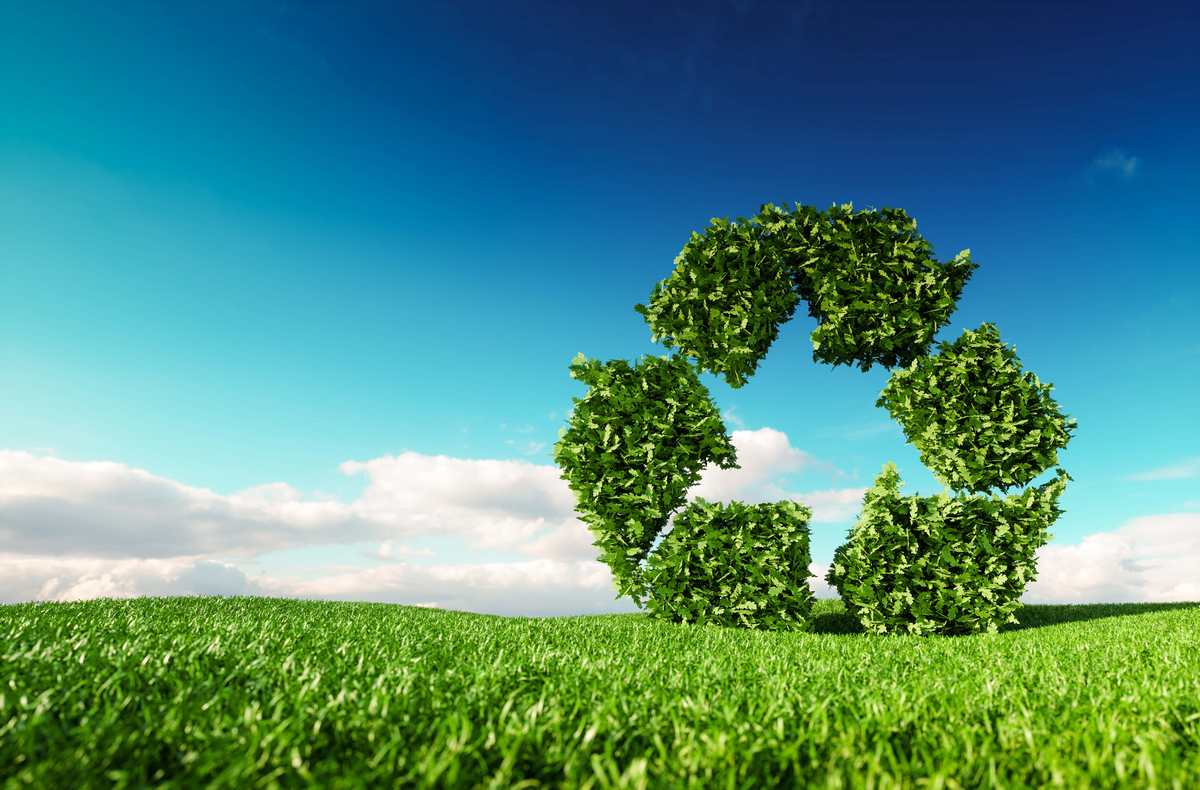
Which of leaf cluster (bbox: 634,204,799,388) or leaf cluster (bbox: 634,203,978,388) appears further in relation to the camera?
leaf cluster (bbox: 634,204,799,388)

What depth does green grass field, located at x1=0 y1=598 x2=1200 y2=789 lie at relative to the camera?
8.38 ft

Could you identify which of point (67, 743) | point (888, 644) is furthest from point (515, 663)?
point (888, 644)

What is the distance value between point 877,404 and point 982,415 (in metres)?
1.66

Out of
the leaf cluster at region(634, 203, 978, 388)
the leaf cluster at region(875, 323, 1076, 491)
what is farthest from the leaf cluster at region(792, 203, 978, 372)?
the leaf cluster at region(875, 323, 1076, 491)

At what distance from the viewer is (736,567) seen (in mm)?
10789

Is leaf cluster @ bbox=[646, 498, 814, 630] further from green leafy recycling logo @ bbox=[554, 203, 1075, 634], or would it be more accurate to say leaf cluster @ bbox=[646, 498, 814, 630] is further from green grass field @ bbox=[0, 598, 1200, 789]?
green grass field @ bbox=[0, 598, 1200, 789]

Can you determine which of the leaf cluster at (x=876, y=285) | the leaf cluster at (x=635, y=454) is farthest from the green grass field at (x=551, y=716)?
the leaf cluster at (x=876, y=285)

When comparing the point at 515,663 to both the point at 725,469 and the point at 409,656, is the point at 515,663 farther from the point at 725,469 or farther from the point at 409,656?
the point at 725,469

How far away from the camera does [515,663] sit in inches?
190

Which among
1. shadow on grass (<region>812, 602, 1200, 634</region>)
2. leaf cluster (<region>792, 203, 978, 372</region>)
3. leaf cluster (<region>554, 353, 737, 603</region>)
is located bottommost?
shadow on grass (<region>812, 602, 1200, 634</region>)

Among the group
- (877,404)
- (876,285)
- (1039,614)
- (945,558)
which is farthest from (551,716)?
(1039,614)

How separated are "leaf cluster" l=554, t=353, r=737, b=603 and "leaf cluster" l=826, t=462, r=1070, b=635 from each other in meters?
2.68

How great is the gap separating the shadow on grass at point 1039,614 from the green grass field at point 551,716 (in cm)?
590

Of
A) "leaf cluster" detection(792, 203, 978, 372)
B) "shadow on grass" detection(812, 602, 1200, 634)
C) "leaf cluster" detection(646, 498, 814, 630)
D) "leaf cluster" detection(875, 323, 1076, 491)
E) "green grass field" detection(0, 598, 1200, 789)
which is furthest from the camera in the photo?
"shadow on grass" detection(812, 602, 1200, 634)
